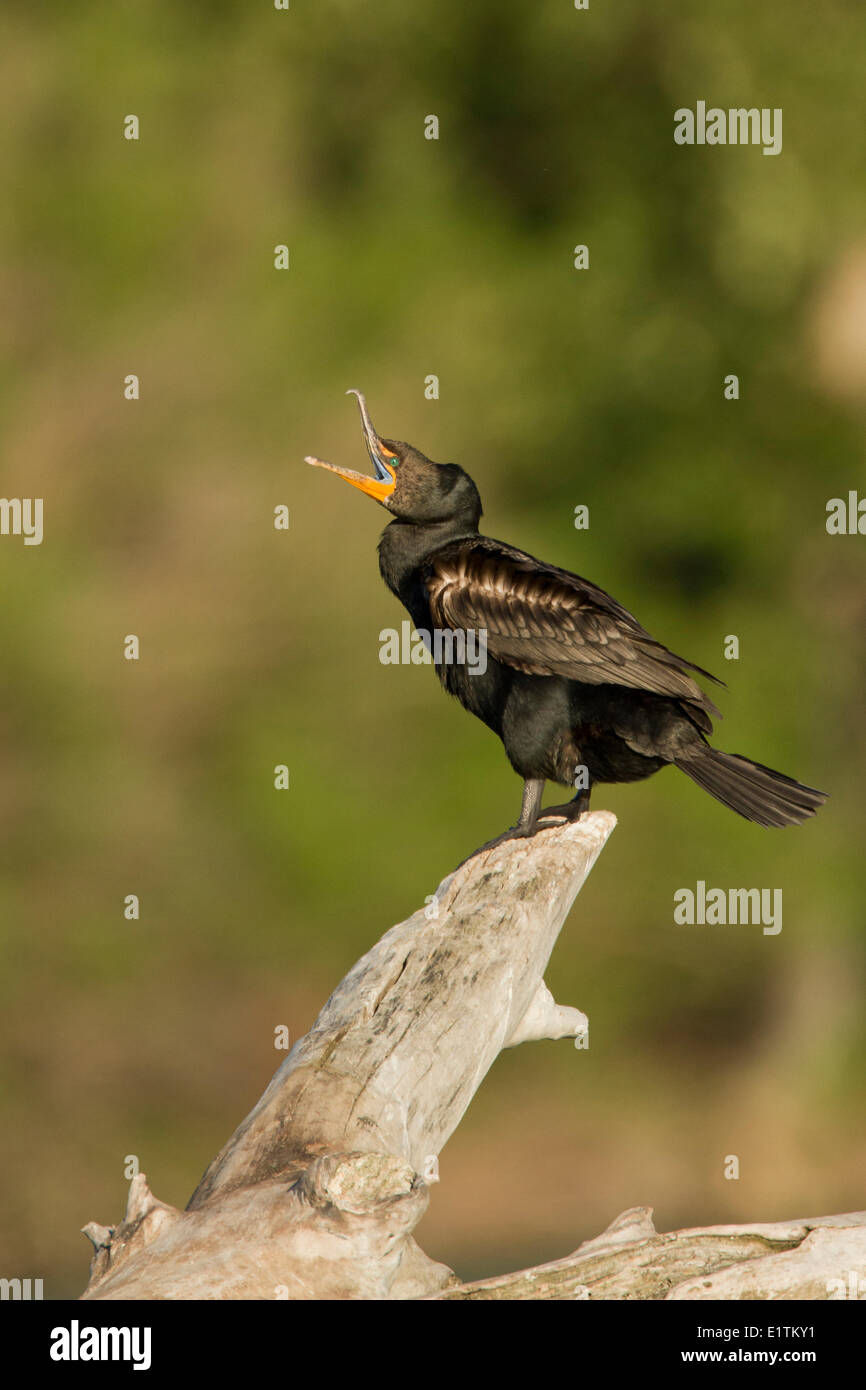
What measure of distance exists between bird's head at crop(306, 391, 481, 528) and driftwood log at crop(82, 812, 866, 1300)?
1.25 m

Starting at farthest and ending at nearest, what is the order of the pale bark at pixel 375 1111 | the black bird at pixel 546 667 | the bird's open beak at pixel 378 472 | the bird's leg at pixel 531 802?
the bird's open beak at pixel 378 472, the bird's leg at pixel 531 802, the black bird at pixel 546 667, the pale bark at pixel 375 1111

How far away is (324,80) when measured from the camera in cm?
1083

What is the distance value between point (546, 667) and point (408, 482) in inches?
31.3

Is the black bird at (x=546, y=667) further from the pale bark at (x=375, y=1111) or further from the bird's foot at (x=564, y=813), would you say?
the pale bark at (x=375, y=1111)

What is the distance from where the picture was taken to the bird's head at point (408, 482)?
5367 millimetres

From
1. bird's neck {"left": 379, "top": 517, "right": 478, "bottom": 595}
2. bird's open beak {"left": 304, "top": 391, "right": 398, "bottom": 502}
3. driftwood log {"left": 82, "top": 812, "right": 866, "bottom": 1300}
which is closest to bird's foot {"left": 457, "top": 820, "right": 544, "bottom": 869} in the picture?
driftwood log {"left": 82, "top": 812, "right": 866, "bottom": 1300}

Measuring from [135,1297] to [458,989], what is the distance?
3.86 feet

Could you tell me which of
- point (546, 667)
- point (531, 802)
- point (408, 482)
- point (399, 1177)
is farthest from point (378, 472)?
point (399, 1177)

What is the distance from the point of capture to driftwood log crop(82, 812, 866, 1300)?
3.44 m

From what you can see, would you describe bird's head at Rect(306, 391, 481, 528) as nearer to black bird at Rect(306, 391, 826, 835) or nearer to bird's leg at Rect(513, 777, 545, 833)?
black bird at Rect(306, 391, 826, 835)

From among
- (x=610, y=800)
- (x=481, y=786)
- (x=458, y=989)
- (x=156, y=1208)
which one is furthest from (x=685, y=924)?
(x=156, y=1208)

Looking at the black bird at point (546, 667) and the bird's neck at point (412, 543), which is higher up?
the bird's neck at point (412, 543)

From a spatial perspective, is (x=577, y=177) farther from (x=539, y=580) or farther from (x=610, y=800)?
(x=539, y=580)

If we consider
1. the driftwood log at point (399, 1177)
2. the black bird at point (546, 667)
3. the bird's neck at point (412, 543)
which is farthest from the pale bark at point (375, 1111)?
the bird's neck at point (412, 543)
